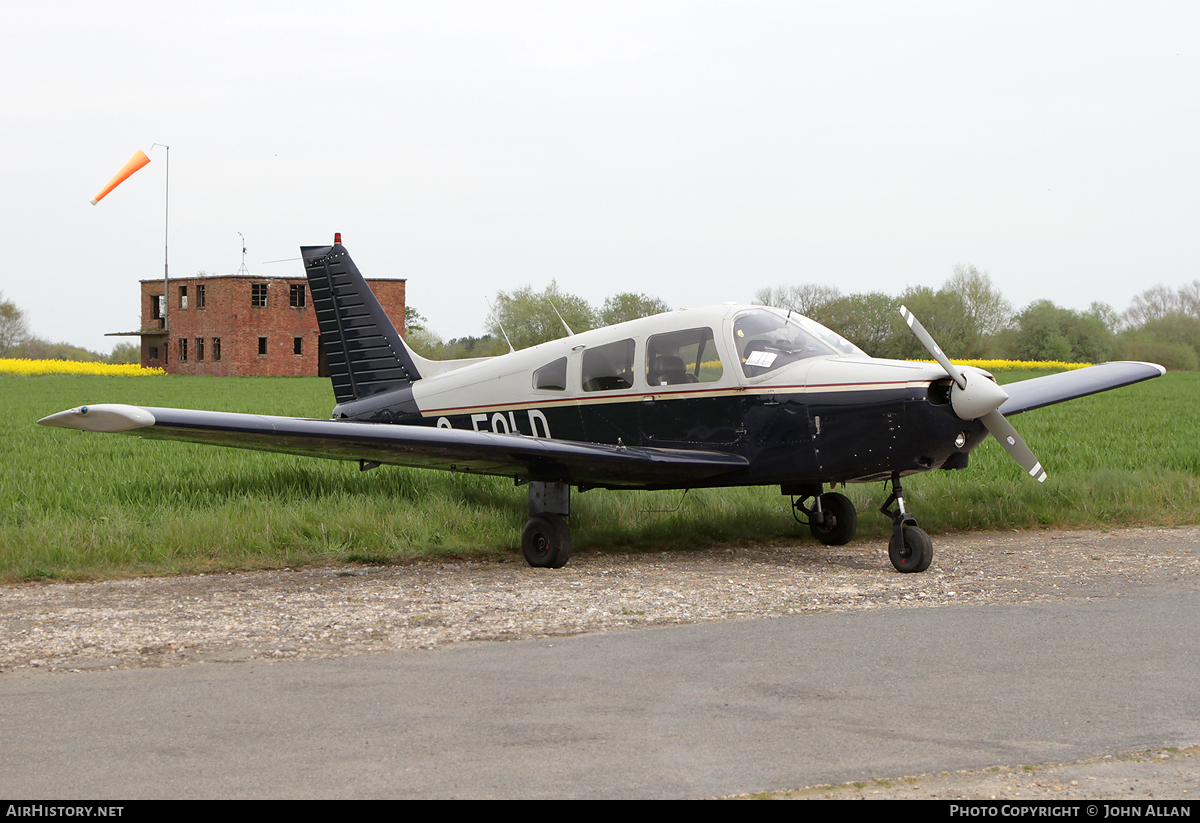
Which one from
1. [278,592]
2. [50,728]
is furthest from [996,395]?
[50,728]

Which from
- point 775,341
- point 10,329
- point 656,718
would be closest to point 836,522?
point 775,341

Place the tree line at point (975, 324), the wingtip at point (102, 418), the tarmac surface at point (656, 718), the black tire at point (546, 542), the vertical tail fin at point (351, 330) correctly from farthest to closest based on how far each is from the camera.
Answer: the tree line at point (975, 324) → the vertical tail fin at point (351, 330) → the black tire at point (546, 542) → the wingtip at point (102, 418) → the tarmac surface at point (656, 718)

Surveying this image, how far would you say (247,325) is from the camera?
69875mm

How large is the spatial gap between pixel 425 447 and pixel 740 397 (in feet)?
8.47

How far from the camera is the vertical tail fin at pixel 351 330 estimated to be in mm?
11477

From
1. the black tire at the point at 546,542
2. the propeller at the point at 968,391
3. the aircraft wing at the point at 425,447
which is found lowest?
the black tire at the point at 546,542

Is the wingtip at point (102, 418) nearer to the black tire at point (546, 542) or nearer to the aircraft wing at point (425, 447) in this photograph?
the aircraft wing at point (425, 447)

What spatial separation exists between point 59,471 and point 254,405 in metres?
15.4

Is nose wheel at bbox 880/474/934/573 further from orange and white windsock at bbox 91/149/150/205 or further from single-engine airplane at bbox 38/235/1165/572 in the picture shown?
orange and white windsock at bbox 91/149/150/205

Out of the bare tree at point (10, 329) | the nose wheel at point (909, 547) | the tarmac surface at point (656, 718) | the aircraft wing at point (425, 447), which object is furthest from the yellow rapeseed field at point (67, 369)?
the tarmac surface at point (656, 718)

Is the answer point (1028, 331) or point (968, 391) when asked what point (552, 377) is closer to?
point (968, 391)

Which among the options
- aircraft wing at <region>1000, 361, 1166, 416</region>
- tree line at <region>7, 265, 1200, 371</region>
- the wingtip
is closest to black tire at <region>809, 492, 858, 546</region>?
aircraft wing at <region>1000, 361, 1166, 416</region>

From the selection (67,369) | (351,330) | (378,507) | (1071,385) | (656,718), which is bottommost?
(656,718)

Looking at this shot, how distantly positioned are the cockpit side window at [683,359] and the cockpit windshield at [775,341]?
0.79 ft
